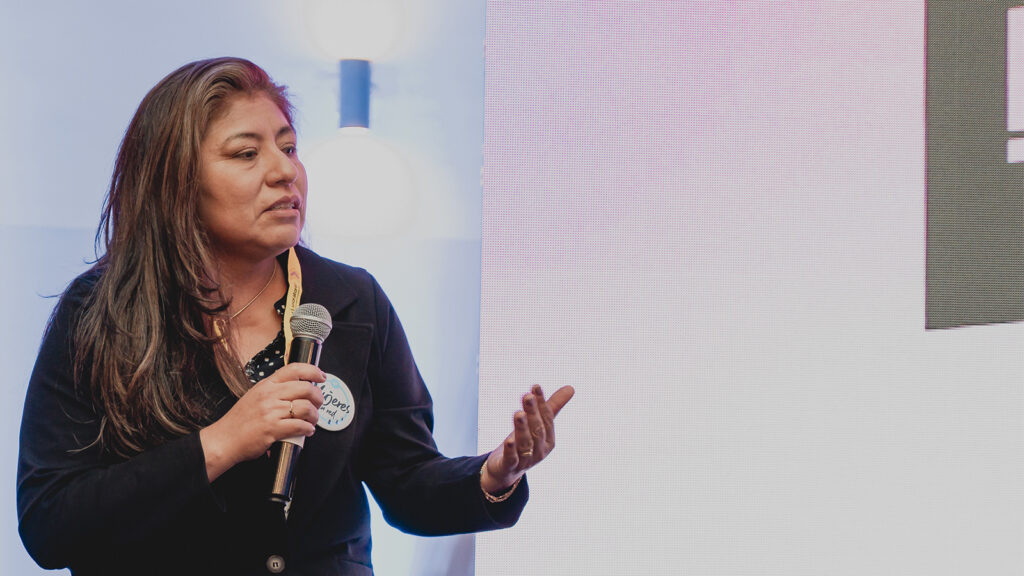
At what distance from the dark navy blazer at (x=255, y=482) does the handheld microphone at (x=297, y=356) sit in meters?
0.14

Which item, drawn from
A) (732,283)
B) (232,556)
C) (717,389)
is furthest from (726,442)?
(232,556)

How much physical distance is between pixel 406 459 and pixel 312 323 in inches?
18.0

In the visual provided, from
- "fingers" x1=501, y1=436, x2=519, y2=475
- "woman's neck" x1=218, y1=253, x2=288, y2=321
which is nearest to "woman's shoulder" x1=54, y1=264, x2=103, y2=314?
"woman's neck" x1=218, y1=253, x2=288, y2=321

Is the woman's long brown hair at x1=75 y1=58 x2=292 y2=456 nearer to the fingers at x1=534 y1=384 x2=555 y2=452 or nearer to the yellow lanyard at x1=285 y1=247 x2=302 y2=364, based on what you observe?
the yellow lanyard at x1=285 y1=247 x2=302 y2=364

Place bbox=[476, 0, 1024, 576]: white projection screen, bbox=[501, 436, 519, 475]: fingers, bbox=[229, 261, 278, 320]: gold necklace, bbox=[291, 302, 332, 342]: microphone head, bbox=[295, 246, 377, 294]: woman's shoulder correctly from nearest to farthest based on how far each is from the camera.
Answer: bbox=[291, 302, 332, 342]: microphone head
bbox=[501, 436, 519, 475]: fingers
bbox=[229, 261, 278, 320]: gold necklace
bbox=[295, 246, 377, 294]: woman's shoulder
bbox=[476, 0, 1024, 576]: white projection screen

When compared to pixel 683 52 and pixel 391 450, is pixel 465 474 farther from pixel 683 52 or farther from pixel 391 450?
pixel 683 52

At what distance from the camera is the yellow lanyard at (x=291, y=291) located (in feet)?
6.02

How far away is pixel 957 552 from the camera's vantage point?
2400 millimetres

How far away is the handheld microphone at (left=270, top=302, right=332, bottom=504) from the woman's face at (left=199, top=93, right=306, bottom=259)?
184mm

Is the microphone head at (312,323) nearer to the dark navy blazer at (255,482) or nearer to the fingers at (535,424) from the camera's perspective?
the dark navy blazer at (255,482)

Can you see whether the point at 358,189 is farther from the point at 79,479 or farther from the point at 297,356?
the point at 79,479

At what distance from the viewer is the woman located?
5.37 ft

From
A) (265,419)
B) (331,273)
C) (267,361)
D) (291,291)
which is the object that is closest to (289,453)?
(265,419)

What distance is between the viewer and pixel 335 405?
6.20ft
